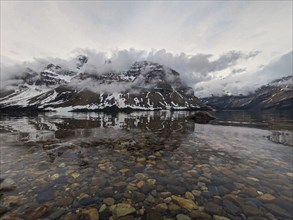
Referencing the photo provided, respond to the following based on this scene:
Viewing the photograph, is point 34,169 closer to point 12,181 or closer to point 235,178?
point 12,181

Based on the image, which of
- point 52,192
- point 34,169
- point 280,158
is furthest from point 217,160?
point 34,169

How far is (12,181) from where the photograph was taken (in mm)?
9391

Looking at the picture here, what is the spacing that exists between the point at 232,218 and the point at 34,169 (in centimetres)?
1055

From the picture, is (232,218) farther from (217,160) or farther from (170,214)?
(217,160)

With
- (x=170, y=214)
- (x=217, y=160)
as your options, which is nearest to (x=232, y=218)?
(x=170, y=214)

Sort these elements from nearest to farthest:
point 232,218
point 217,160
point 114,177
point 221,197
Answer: point 232,218 → point 221,197 → point 114,177 → point 217,160

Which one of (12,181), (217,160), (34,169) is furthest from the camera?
(217,160)

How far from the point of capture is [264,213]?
23.0ft

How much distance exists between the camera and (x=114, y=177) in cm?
1012

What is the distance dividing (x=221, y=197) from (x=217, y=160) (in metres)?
5.41

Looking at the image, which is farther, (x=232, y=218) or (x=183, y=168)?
(x=183, y=168)

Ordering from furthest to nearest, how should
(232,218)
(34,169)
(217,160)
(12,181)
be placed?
(217,160)
(34,169)
(12,181)
(232,218)

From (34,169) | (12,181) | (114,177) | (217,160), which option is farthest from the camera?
(217,160)

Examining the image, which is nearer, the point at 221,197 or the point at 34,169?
the point at 221,197
